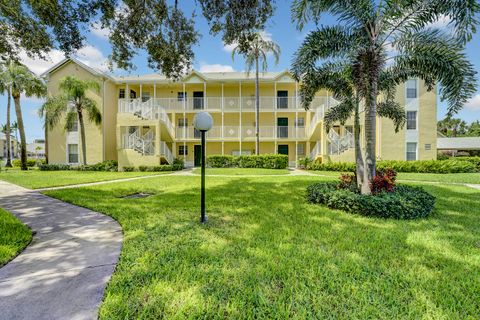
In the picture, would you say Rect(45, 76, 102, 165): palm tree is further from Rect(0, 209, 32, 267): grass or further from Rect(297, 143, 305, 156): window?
Rect(297, 143, 305, 156): window

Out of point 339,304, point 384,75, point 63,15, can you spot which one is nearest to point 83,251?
point 339,304

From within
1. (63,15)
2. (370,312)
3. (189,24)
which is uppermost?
(189,24)

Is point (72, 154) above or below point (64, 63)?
below

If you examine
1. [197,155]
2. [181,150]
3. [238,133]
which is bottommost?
[197,155]

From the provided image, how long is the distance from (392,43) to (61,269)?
9.36 m

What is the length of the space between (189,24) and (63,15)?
4073 mm

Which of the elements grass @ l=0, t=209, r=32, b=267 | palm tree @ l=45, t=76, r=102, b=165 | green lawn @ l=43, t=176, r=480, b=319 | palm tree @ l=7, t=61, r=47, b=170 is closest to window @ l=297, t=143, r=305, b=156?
green lawn @ l=43, t=176, r=480, b=319

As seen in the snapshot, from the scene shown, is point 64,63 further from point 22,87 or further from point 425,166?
point 425,166

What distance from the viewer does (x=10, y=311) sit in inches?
90.0

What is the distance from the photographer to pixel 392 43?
22.5ft

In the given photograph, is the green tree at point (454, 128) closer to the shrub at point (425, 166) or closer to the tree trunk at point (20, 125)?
the shrub at point (425, 166)

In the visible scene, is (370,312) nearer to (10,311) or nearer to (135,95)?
(10,311)

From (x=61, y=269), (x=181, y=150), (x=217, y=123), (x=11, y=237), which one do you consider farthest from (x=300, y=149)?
(x=61, y=269)

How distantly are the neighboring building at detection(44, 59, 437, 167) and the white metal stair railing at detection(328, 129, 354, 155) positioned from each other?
0.07 m
